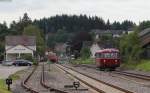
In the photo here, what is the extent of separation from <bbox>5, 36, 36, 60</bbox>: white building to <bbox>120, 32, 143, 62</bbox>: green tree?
6660 centimetres

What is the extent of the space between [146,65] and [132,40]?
13.9 metres

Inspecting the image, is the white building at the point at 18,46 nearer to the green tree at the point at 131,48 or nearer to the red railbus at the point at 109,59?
the green tree at the point at 131,48

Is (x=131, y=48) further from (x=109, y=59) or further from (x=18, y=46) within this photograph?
(x=18, y=46)

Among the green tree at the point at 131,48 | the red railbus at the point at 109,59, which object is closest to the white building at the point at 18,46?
the green tree at the point at 131,48

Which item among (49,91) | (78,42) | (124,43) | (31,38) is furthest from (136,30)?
(78,42)

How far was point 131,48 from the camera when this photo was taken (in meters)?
75.2

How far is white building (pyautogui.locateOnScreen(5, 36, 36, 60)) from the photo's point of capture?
144 meters

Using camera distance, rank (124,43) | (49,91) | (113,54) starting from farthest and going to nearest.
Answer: (124,43)
(113,54)
(49,91)

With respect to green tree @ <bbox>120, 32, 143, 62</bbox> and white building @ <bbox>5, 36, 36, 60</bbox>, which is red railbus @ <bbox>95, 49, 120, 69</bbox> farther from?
white building @ <bbox>5, 36, 36, 60</bbox>

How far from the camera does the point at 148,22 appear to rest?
442 ft

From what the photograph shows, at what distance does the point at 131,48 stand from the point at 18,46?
76.0m

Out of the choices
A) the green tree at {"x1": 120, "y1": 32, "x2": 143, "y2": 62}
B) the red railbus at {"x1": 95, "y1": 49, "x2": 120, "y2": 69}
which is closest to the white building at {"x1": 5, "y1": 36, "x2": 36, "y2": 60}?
the green tree at {"x1": 120, "y1": 32, "x2": 143, "y2": 62}

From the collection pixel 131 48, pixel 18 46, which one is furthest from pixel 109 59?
pixel 18 46

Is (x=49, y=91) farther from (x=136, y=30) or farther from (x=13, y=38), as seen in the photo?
(x=13, y=38)
